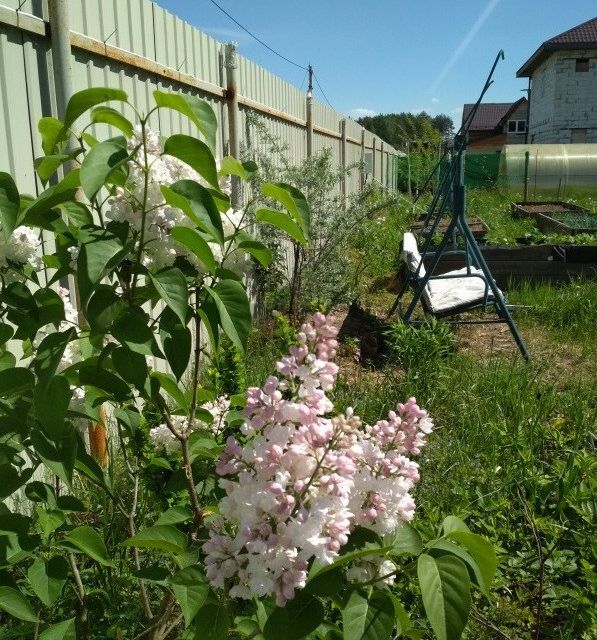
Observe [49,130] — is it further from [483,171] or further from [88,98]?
[483,171]

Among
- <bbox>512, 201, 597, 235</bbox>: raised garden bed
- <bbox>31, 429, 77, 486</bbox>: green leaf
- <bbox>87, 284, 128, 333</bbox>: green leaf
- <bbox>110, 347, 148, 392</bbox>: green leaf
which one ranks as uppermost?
<bbox>87, 284, 128, 333</bbox>: green leaf

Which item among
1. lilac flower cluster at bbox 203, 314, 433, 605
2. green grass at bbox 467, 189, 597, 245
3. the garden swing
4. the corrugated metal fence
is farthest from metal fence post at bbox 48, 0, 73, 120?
green grass at bbox 467, 189, 597, 245

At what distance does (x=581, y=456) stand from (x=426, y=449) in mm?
643

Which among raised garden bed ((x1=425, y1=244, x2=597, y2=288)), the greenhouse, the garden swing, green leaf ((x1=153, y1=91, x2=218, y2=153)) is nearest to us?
green leaf ((x1=153, y1=91, x2=218, y2=153))

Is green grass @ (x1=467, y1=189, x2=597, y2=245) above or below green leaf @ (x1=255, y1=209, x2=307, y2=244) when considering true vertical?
below

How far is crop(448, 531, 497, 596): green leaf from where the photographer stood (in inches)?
40.0

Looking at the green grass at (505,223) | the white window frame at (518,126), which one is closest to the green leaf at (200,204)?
the green grass at (505,223)

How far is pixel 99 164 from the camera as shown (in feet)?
3.16

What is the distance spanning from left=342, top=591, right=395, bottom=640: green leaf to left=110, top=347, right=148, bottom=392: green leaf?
454mm

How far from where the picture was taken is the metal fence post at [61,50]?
267cm

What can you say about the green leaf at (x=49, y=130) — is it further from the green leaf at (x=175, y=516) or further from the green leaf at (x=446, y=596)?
the green leaf at (x=446, y=596)

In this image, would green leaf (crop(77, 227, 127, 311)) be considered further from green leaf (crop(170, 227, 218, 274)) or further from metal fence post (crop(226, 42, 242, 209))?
metal fence post (crop(226, 42, 242, 209))

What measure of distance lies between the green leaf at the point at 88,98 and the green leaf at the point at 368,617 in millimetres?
771

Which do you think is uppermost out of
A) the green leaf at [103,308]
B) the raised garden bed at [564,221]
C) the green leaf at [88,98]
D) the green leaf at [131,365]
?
the green leaf at [88,98]
